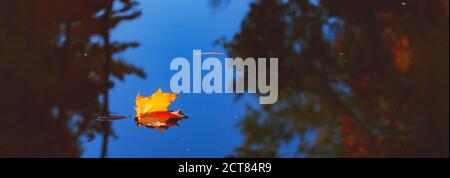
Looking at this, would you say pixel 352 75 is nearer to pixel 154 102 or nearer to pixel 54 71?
pixel 154 102

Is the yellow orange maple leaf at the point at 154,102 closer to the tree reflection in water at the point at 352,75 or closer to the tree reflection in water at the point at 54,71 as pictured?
the tree reflection in water at the point at 54,71

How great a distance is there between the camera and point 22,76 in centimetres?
129

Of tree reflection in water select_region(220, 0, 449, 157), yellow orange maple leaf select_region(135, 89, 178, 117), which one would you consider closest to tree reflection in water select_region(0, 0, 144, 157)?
yellow orange maple leaf select_region(135, 89, 178, 117)

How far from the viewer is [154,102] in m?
1.22

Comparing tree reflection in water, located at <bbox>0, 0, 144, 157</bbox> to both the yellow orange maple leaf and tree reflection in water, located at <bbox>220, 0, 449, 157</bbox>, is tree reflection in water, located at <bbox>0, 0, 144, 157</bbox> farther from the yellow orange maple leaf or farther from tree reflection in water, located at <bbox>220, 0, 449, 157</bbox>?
tree reflection in water, located at <bbox>220, 0, 449, 157</bbox>

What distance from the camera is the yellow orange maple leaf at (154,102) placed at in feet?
3.96

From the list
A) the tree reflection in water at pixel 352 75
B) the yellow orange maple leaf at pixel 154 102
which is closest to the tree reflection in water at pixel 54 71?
the yellow orange maple leaf at pixel 154 102

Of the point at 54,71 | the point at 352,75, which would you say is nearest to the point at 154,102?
the point at 54,71

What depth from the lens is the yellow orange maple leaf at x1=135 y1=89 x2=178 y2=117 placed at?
3.96 ft
